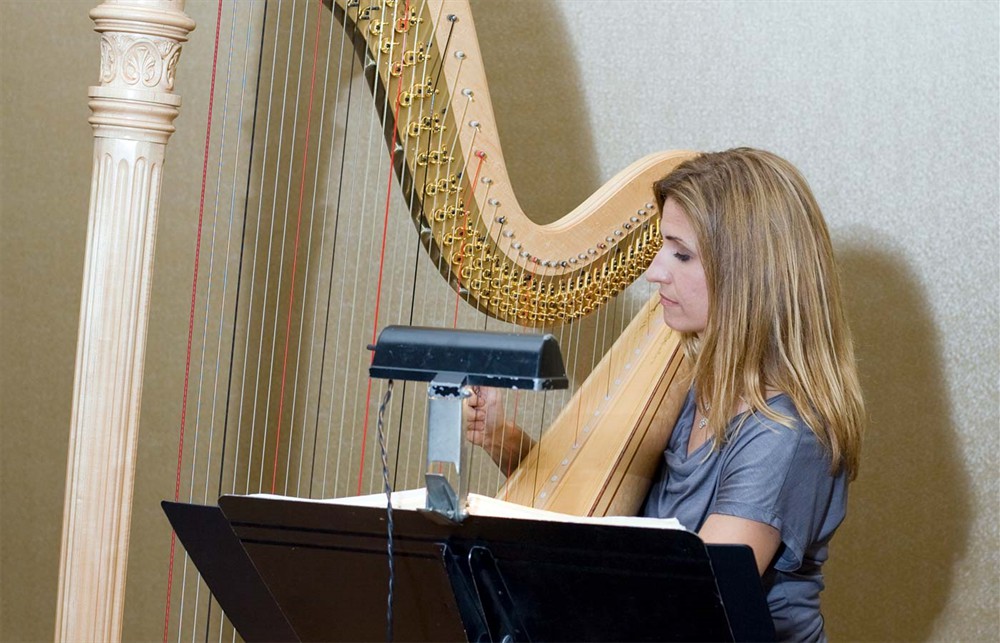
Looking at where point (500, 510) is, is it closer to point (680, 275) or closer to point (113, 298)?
point (113, 298)

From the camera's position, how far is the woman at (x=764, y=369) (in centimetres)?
187

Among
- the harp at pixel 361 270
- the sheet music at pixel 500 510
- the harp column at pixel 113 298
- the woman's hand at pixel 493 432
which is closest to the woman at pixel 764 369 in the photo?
the harp at pixel 361 270

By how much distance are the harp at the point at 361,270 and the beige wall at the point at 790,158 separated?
29 centimetres

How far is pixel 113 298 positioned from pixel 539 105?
79.8 inches

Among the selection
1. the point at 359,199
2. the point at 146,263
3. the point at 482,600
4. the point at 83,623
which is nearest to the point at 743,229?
the point at 482,600

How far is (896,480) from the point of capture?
3.01 m

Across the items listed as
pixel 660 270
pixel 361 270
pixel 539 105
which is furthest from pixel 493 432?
pixel 539 105

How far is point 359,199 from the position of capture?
11.0 feet

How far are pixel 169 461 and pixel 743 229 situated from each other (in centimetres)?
187

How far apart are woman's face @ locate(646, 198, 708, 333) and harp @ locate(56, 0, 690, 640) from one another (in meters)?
0.19

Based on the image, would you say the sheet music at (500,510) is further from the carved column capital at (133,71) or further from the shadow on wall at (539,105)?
the shadow on wall at (539,105)

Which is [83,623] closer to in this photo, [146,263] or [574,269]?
[146,263]

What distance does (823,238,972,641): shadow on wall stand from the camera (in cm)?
295

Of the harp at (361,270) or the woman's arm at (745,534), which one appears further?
the woman's arm at (745,534)
